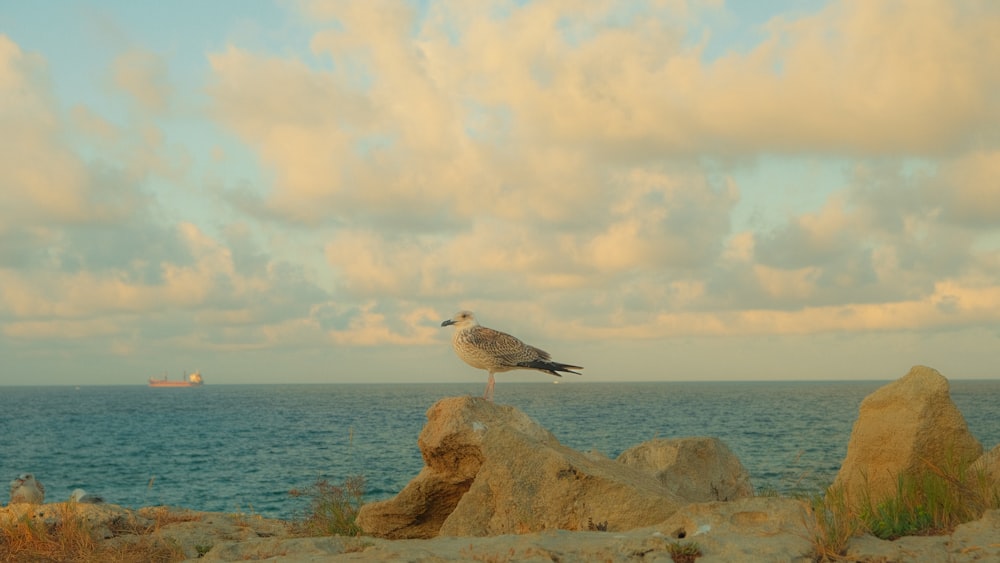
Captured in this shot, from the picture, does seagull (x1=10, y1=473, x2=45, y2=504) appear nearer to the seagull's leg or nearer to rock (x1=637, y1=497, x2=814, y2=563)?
the seagull's leg

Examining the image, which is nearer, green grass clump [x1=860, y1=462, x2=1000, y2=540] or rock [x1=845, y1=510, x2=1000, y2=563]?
rock [x1=845, y1=510, x2=1000, y2=563]

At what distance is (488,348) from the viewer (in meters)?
13.0

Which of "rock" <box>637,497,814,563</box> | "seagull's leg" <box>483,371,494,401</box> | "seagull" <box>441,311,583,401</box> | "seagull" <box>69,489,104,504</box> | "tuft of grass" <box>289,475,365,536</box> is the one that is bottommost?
"tuft of grass" <box>289,475,365,536</box>

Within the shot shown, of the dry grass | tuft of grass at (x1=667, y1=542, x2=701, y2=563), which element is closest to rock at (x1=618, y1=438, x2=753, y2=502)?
tuft of grass at (x1=667, y1=542, x2=701, y2=563)

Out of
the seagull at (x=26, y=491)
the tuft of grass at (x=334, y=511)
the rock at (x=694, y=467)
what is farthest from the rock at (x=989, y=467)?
the seagull at (x=26, y=491)

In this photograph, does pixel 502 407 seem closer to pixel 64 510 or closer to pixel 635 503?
pixel 635 503

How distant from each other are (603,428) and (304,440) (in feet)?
66.3

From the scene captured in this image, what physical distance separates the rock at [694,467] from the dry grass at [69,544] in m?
6.75

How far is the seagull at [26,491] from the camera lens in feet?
42.7

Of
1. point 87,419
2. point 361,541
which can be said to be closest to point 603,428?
point 361,541

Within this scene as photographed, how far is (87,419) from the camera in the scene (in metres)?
91.6

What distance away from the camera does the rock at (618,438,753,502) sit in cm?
1228

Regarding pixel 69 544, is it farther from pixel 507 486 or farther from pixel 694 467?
pixel 694 467

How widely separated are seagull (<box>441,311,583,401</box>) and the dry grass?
526cm
